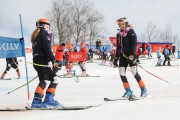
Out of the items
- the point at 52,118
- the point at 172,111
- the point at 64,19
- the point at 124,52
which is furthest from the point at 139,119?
the point at 64,19

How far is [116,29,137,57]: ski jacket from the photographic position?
7.95 metres

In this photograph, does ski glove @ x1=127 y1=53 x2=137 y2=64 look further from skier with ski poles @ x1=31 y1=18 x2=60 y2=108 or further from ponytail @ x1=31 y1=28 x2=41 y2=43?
ponytail @ x1=31 y1=28 x2=41 y2=43


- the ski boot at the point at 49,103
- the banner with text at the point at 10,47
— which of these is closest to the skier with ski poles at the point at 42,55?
the ski boot at the point at 49,103

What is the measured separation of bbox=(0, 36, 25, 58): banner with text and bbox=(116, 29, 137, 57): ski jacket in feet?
7.12

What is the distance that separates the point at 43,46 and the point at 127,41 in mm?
2145

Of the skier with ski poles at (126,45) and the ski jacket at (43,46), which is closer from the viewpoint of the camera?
the ski jacket at (43,46)

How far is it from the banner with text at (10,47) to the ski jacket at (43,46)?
1.53 meters

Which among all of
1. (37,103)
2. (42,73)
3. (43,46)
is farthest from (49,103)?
(43,46)

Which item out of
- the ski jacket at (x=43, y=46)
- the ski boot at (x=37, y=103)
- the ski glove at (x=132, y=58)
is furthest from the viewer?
the ski glove at (x=132, y=58)

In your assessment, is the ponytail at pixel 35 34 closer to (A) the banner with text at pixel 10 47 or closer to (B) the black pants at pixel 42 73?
(B) the black pants at pixel 42 73

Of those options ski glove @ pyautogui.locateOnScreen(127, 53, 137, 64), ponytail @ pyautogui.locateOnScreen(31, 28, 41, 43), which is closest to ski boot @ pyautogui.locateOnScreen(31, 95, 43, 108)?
ponytail @ pyautogui.locateOnScreen(31, 28, 41, 43)

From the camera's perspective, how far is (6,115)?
6.04 m

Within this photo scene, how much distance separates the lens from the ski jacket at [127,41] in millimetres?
7945

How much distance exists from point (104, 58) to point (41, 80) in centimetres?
2422
